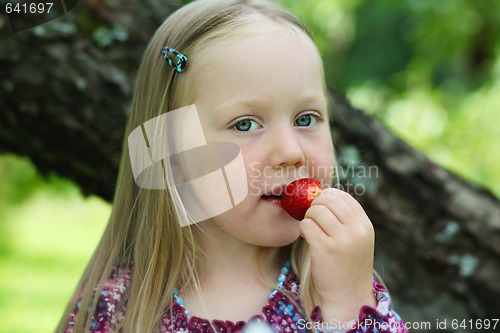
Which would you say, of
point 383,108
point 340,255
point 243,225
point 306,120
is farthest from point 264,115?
point 383,108

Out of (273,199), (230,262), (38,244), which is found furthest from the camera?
(38,244)

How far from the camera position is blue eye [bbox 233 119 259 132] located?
1558 mm

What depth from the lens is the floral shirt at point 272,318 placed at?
1.46 m

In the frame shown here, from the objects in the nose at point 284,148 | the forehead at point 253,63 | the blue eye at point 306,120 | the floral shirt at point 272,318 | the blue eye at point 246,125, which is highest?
the forehead at point 253,63

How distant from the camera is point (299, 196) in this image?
1.51m

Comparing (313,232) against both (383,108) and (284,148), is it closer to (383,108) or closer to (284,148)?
(284,148)

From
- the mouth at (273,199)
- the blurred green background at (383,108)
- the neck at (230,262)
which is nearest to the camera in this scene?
the mouth at (273,199)

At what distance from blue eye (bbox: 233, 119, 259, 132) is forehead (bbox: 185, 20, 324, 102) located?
0.08m

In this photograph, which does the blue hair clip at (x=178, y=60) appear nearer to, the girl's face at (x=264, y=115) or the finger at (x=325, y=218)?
the girl's face at (x=264, y=115)

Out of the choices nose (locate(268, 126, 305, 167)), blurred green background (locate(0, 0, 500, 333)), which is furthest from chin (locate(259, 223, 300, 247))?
blurred green background (locate(0, 0, 500, 333))

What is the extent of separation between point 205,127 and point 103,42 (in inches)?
36.3

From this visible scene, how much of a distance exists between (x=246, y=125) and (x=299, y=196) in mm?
256

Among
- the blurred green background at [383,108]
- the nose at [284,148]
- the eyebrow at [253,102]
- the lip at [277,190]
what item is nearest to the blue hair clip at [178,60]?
the eyebrow at [253,102]

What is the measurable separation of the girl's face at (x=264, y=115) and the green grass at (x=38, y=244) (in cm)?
210
